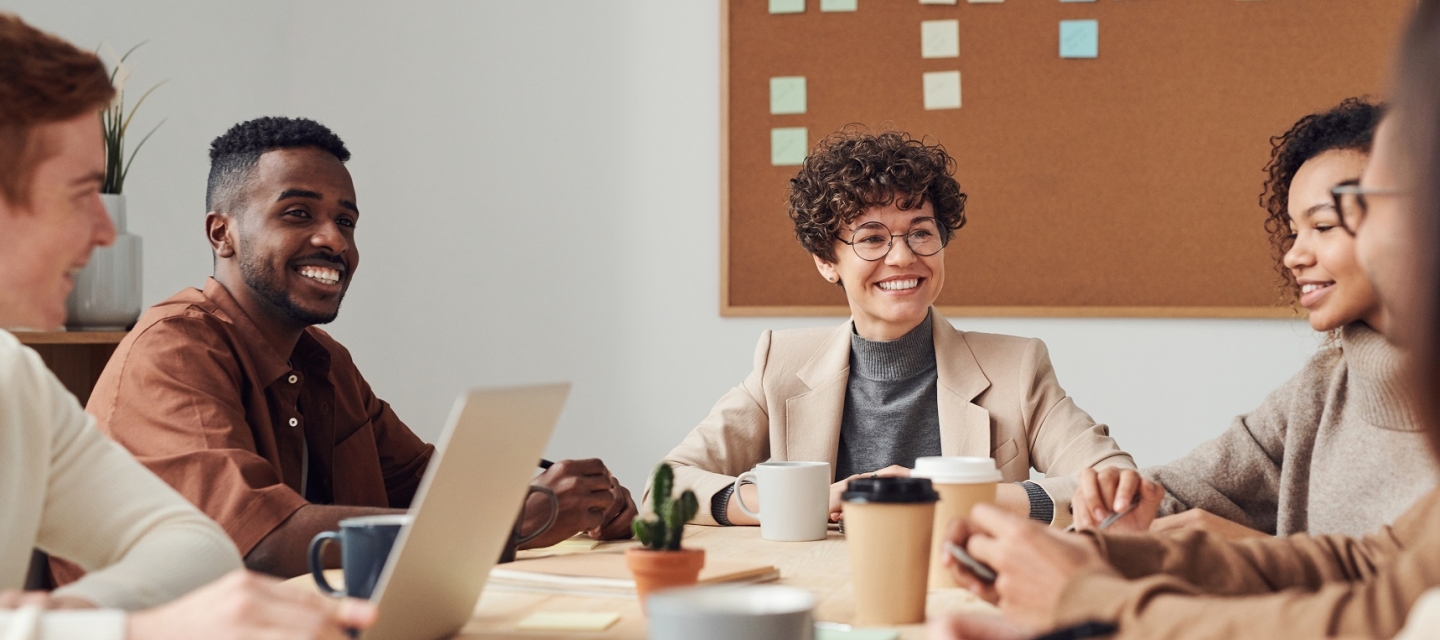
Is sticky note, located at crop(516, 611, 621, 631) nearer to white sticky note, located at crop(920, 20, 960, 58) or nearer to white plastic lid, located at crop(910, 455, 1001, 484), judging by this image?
white plastic lid, located at crop(910, 455, 1001, 484)

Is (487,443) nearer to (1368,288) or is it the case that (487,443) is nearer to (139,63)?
(1368,288)

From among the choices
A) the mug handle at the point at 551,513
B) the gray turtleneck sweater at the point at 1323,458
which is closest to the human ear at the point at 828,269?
the gray turtleneck sweater at the point at 1323,458

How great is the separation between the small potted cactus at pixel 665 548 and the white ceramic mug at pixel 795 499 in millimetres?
515

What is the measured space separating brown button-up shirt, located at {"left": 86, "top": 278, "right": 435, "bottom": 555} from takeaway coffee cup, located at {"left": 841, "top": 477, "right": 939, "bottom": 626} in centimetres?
78

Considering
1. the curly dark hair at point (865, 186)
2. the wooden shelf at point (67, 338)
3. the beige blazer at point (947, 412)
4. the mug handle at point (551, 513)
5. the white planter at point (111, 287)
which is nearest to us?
the mug handle at point (551, 513)

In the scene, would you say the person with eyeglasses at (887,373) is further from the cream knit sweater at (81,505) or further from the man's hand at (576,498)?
the cream knit sweater at (81,505)

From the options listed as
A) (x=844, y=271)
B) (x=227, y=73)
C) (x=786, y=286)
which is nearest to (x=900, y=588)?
(x=844, y=271)

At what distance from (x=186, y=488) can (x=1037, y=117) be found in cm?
230

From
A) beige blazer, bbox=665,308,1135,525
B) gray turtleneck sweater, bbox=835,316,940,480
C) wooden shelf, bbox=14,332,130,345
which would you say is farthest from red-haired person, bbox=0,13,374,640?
wooden shelf, bbox=14,332,130,345

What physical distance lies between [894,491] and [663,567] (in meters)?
0.21

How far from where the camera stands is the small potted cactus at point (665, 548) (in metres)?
1.09

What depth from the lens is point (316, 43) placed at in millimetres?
3570

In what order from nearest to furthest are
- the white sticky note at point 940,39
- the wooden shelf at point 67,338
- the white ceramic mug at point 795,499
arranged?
1. the white ceramic mug at point 795,499
2. the wooden shelf at point 67,338
3. the white sticky note at point 940,39

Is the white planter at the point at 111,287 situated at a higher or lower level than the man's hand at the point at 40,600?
higher
